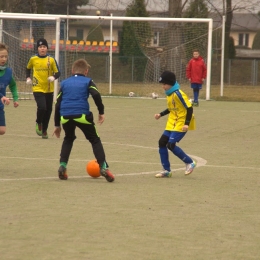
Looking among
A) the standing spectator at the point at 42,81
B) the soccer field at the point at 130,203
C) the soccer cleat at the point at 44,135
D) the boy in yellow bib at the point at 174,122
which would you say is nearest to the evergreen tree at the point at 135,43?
the standing spectator at the point at 42,81

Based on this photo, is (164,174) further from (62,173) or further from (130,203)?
(130,203)

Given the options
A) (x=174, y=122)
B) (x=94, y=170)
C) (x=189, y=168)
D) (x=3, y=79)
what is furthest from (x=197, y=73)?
(x=94, y=170)

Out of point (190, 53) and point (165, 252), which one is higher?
point (190, 53)

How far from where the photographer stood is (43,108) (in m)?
16.1

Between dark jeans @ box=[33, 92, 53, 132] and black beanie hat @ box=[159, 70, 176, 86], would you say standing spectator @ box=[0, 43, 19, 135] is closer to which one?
black beanie hat @ box=[159, 70, 176, 86]

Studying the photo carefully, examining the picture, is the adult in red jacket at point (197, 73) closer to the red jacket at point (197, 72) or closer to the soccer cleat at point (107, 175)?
the red jacket at point (197, 72)

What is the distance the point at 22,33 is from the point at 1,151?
53.6ft

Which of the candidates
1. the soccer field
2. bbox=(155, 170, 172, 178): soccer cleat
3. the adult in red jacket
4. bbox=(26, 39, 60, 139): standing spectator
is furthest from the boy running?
the adult in red jacket

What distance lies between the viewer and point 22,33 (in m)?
29.2

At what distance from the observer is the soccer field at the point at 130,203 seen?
6.61m

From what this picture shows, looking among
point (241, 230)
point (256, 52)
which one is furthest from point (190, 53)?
point (256, 52)

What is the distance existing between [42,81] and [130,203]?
801 cm

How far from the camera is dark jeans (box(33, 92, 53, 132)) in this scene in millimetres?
15969

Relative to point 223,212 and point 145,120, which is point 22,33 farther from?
point 223,212
